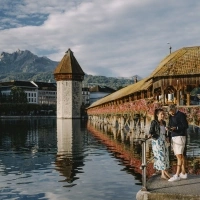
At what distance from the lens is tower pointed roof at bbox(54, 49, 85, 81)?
3570 inches

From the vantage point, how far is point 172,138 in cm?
990

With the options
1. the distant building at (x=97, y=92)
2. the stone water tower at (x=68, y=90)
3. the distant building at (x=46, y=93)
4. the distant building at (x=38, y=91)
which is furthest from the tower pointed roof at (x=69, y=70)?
the distant building at (x=97, y=92)

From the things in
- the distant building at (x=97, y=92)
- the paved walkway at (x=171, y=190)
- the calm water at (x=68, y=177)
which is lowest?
the calm water at (x=68, y=177)

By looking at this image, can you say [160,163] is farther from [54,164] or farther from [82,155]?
[82,155]

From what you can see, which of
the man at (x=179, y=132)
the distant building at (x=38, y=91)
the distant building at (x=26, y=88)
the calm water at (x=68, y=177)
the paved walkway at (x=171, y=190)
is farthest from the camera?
the distant building at (x=38, y=91)

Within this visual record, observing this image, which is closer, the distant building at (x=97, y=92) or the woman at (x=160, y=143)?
the woman at (x=160, y=143)

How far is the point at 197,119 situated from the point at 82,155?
616 cm

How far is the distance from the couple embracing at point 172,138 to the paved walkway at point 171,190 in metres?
0.32

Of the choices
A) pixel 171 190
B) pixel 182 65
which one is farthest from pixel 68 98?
pixel 171 190

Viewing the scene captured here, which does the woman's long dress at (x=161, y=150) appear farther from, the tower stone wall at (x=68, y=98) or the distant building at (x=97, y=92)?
the distant building at (x=97, y=92)

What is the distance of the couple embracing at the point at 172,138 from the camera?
975 centimetres

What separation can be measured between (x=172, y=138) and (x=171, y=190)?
1.77m

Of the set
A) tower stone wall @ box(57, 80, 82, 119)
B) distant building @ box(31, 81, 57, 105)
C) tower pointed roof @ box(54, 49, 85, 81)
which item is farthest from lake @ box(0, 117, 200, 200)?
distant building @ box(31, 81, 57, 105)

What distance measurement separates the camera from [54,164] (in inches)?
643
